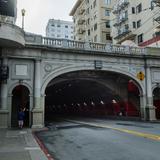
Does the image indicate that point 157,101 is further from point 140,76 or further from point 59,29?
point 59,29

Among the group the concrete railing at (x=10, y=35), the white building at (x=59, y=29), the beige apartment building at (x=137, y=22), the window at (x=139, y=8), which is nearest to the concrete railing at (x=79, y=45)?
the concrete railing at (x=10, y=35)

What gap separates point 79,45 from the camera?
27234 mm

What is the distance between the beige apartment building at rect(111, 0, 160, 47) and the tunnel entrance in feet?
28.5

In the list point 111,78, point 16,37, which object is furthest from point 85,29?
point 16,37

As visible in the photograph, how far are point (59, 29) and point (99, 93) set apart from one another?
105 metres

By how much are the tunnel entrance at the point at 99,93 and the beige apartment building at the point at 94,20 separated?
1820 cm

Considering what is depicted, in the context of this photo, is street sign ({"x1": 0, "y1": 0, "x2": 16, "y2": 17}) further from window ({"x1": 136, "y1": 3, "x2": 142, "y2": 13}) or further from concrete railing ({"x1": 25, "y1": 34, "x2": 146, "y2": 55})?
window ({"x1": 136, "y1": 3, "x2": 142, "y2": 13})

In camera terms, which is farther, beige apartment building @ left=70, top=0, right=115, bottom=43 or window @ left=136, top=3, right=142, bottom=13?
beige apartment building @ left=70, top=0, right=115, bottom=43

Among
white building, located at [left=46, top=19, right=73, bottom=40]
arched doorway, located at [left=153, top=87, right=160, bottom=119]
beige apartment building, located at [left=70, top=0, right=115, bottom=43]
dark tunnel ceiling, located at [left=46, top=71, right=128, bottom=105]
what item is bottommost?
arched doorway, located at [left=153, top=87, right=160, bottom=119]

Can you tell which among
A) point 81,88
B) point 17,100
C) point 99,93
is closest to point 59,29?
point 81,88

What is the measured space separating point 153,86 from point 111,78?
659 centimetres

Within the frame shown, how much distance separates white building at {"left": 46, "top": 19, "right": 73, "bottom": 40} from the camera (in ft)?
455

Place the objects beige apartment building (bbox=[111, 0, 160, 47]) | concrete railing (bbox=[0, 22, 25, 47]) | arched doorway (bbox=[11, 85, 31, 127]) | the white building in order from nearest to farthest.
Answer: concrete railing (bbox=[0, 22, 25, 47])
arched doorway (bbox=[11, 85, 31, 127])
beige apartment building (bbox=[111, 0, 160, 47])
the white building

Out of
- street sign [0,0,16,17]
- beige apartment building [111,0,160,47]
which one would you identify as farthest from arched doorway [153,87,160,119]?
street sign [0,0,16,17]
